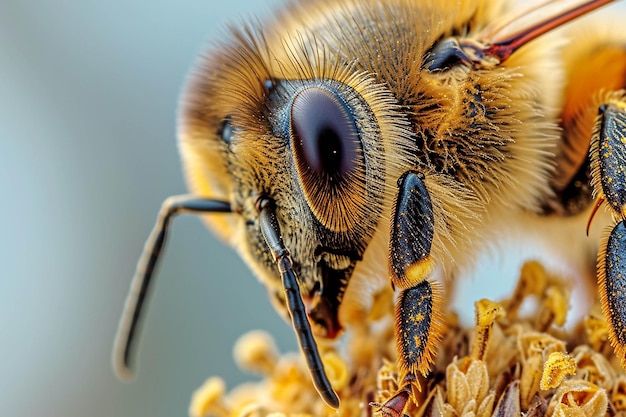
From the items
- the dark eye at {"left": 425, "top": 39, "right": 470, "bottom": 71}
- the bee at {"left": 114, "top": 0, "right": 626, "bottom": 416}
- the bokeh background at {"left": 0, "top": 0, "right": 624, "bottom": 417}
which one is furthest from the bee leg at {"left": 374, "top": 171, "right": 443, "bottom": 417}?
the bokeh background at {"left": 0, "top": 0, "right": 624, "bottom": 417}

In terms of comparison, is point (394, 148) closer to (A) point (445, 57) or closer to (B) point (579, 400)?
(A) point (445, 57)

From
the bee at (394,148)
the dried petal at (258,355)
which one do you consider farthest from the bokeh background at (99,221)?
the bee at (394,148)

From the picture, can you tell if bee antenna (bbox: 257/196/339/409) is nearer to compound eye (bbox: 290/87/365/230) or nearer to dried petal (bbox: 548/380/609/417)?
compound eye (bbox: 290/87/365/230)

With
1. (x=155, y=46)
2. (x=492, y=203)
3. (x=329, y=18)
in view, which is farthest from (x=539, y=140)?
(x=155, y=46)

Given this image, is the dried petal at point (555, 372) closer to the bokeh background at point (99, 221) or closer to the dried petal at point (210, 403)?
the dried petal at point (210, 403)

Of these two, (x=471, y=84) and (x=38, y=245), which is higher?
(x=471, y=84)

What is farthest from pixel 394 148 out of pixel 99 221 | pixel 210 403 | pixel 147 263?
pixel 99 221

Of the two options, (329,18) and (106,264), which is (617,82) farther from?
(106,264)
